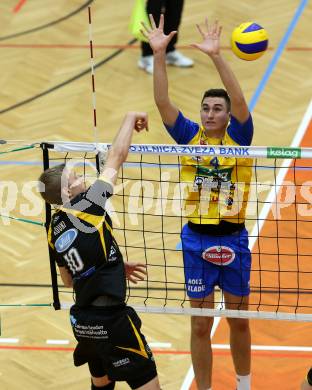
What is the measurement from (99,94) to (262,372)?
5424 mm

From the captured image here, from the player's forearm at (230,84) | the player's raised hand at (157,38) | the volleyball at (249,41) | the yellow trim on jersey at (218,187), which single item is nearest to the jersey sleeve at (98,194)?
the yellow trim on jersey at (218,187)

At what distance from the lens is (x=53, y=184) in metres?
6.40

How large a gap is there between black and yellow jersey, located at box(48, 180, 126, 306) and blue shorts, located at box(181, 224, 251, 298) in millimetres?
887

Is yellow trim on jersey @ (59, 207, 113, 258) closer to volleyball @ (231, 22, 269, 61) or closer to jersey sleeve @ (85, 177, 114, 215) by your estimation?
jersey sleeve @ (85, 177, 114, 215)

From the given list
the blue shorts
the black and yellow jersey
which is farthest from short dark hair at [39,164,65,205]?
the blue shorts

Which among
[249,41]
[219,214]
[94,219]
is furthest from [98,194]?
[249,41]

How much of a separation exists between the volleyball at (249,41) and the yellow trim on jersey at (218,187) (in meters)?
1.50

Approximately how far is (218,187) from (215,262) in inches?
21.8

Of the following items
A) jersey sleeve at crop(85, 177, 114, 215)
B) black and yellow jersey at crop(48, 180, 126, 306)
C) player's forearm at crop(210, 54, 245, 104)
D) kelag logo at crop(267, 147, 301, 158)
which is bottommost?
black and yellow jersey at crop(48, 180, 126, 306)

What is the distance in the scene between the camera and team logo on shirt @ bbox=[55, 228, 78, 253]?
6281mm

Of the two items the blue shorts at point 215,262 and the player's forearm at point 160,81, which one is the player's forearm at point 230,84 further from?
the blue shorts at point 215,262

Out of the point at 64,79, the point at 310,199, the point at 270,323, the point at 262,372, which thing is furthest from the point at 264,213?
the point at 64,79

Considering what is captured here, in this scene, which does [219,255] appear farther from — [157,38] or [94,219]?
[157,38]

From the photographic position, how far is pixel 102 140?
11422 millimetres
